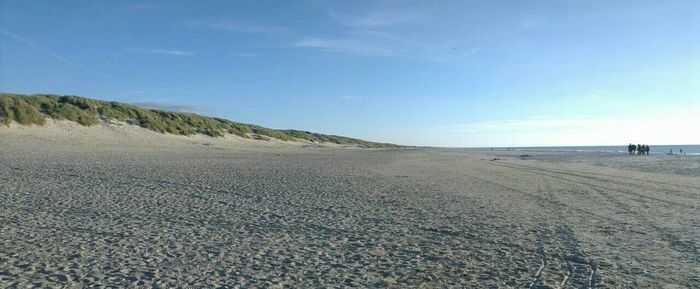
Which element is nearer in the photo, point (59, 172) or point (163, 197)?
point (163, 197)

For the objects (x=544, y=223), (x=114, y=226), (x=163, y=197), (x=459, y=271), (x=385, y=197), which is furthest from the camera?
(x=385, y=197)

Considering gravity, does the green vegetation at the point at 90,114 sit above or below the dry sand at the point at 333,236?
above

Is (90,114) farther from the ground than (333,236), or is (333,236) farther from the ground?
(90,114)

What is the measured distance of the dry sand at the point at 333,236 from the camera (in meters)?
6.07

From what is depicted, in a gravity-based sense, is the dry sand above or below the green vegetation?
below

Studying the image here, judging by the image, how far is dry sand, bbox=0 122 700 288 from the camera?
6074 mm

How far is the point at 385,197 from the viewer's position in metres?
13.6

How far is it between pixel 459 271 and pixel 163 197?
8739mm

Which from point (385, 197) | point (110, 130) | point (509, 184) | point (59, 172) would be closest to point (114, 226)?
point (385, 197)

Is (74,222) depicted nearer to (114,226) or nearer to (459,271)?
(114,226)

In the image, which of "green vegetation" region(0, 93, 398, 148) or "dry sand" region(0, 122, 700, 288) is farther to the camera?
"green vegetation" region(0, 93, 398, 148)

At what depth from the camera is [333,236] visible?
8.41m

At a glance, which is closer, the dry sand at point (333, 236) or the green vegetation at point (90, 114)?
the dry sand at point (333, 236)

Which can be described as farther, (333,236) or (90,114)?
(90,114)
